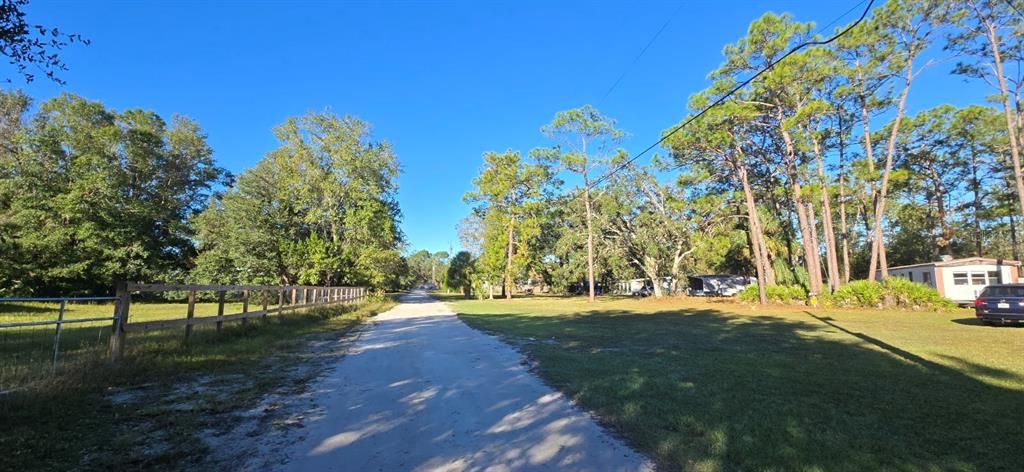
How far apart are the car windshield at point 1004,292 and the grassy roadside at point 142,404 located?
19.8 m

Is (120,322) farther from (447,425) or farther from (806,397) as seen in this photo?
(806,397)

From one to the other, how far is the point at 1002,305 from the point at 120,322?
2209 cm

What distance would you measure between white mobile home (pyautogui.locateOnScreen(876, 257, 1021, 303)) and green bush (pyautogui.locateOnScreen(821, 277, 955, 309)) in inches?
279

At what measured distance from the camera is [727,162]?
3125cm

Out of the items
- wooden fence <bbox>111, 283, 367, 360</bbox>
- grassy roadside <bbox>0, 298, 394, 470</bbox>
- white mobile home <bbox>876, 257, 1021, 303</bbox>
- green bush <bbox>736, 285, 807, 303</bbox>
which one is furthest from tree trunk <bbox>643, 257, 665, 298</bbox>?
grassy roadside <bbox>0, 298, 394, 470</bbox>

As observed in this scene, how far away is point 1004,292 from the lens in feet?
50.9

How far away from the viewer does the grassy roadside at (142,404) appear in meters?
3.83

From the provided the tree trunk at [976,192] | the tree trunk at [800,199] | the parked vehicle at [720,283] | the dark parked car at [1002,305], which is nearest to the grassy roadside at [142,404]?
the dark parked car at [1002,305]

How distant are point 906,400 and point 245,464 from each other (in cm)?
694

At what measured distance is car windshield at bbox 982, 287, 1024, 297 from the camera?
15.1 metres

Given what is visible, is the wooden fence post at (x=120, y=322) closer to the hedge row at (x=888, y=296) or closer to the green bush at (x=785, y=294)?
the hedge row at (x=888, y=296)

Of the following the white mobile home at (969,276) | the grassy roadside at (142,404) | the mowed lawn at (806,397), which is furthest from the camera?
the white mobile home at (969,276)

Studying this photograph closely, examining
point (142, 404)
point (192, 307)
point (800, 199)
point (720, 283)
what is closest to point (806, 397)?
point (142, 404)

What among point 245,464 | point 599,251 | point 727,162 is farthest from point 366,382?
point 599,251
